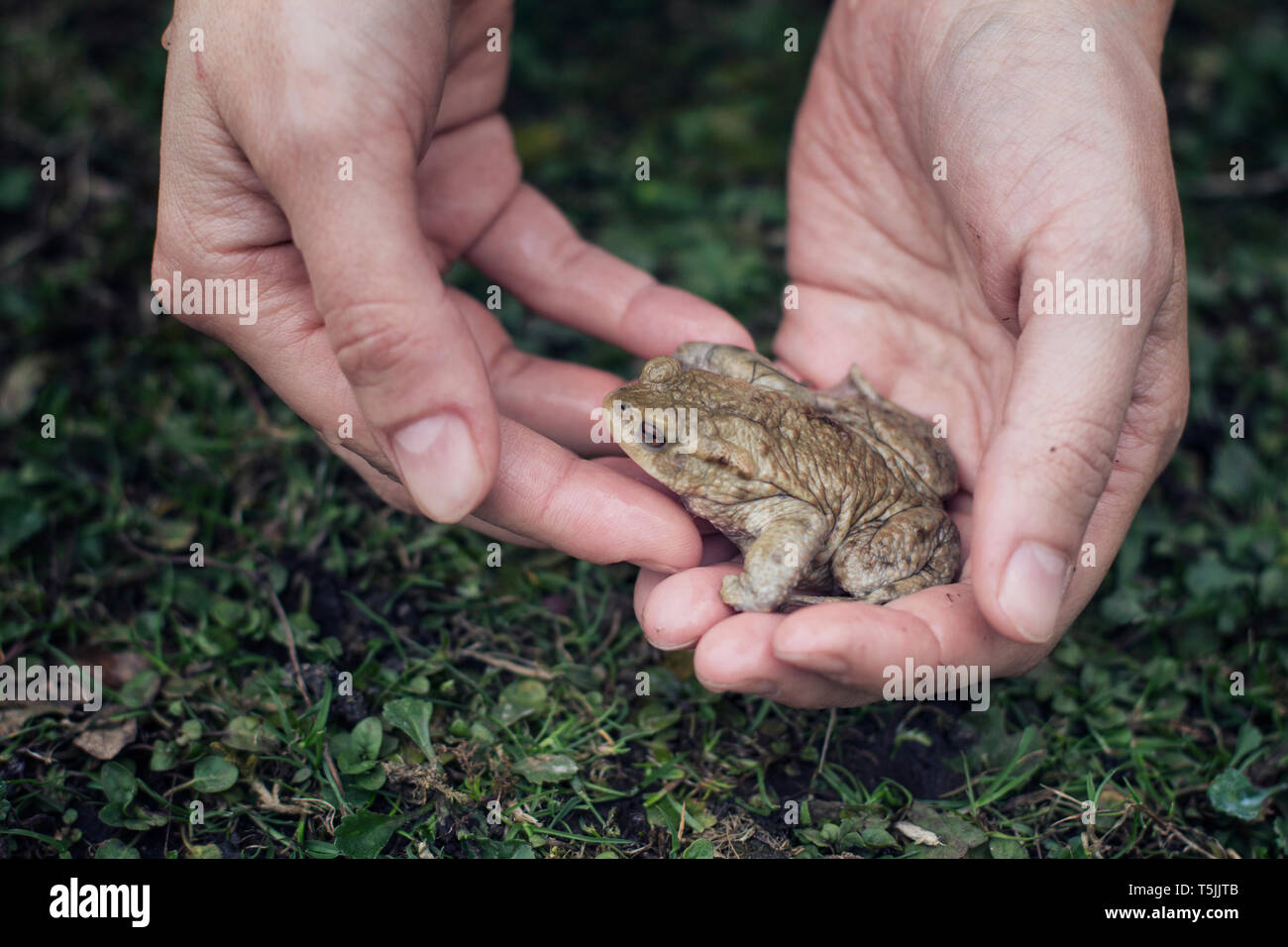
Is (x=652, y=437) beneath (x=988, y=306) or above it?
beneath

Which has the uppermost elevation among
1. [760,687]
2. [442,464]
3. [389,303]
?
[389,303]

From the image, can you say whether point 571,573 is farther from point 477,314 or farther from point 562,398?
point 477,314

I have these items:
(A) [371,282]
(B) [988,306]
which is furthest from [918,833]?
(A) [371,282]

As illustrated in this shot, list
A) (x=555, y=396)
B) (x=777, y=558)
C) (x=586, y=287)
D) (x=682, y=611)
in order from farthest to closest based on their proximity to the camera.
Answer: (x=586, y=287) < (x=555, y=396) < (x=777, y=558) < (x=682, y=611)

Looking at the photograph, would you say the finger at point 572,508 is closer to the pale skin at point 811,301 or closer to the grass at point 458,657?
the pale skin at point 811,301

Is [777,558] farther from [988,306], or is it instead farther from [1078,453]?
[988,306]

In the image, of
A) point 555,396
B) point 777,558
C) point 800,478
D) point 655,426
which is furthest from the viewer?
point 555,396

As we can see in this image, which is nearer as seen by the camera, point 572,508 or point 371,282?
point 371,282

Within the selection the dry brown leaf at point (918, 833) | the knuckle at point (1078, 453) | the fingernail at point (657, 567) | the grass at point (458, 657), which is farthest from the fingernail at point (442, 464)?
the dry brown leaf at point (918, 833)
